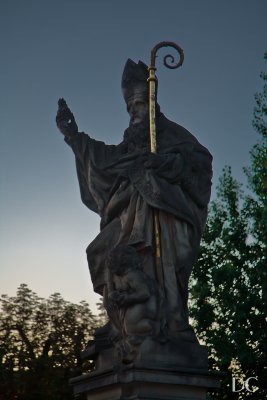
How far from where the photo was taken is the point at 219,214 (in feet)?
86.4

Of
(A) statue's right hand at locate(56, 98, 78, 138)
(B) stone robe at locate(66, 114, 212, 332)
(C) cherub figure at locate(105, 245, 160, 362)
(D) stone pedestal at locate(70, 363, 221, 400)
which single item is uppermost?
(A) statue's right hand at locate(56, 98, 78, 138)

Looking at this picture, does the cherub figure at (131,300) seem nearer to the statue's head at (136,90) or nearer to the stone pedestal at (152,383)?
the stone pedestal at (152,383)

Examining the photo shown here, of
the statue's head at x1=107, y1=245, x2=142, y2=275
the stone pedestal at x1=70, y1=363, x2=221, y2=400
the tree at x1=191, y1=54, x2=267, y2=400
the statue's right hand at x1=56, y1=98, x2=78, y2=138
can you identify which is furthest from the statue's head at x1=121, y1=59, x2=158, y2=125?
the tree at x1=191, y1=54, x2=267, y2=400

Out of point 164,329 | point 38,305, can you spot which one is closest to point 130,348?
point 164,329

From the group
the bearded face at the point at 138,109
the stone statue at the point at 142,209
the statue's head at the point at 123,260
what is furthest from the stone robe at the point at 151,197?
the statue's head at the point at 123,260

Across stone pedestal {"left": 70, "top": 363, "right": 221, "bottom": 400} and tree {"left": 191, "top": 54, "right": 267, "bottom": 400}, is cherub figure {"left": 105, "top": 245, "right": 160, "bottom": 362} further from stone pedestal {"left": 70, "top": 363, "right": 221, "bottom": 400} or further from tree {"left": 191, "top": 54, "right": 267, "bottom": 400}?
tree {"left": 191, "top": 54, "right": 267, "bottom": 400}

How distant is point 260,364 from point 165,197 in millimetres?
13876

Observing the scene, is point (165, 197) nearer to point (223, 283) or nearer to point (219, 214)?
point (223, 283)

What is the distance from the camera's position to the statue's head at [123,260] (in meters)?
9.57

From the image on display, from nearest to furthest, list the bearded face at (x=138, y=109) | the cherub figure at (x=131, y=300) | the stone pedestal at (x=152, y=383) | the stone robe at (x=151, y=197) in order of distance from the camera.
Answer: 1. the stone pedestal at (x=152, y=383)
2. the cherub figure at (x=131, y=300)
3. the stone robe at (x=151, y=197)
4. the bearded face at (x=138, y=109)

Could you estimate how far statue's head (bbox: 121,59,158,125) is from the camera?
37.1 feet

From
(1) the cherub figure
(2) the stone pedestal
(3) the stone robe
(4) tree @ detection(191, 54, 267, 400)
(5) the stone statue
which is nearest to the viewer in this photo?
(2) the stone pedestal

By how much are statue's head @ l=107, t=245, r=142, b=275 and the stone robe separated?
0.31 m

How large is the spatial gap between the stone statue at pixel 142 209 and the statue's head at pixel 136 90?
1 cm
